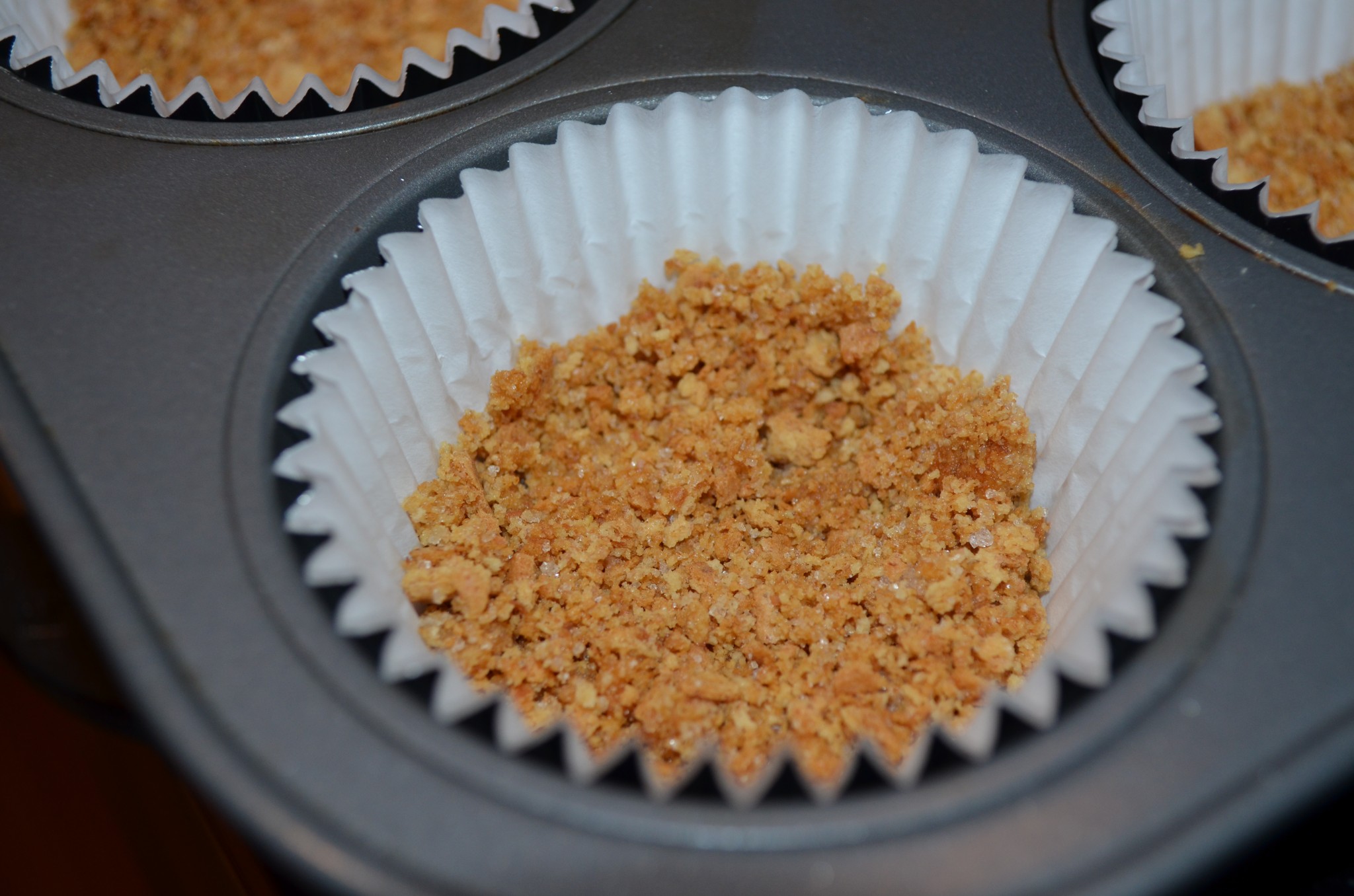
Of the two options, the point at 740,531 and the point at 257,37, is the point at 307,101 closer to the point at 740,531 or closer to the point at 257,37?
the point at 257,37


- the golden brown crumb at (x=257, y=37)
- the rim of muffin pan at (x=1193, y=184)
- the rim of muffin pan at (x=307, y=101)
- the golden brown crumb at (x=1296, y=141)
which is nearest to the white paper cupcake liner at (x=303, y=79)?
the rim of muffin pan at (x=307, y=101)

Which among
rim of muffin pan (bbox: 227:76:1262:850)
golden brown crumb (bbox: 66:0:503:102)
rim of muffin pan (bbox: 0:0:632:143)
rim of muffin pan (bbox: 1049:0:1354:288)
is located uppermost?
golden brown crumb (bbox: 66:0:503:102)

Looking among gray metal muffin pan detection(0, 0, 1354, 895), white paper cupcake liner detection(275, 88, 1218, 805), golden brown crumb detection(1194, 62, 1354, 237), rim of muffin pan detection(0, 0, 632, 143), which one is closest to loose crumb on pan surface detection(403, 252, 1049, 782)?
white paper cupcake liner detection(275, 88, 1218, 805)

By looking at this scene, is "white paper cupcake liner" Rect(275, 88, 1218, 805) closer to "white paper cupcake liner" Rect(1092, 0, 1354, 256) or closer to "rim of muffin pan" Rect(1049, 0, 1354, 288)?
"rim of muffin pan" Rect(1049, 0, 1354, 288)

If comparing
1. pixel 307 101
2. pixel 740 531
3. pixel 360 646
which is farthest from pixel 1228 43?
pixel 360 646

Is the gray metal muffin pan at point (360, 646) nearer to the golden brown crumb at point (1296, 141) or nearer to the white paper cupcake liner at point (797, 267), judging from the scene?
the white paper cupcake liner at point (797, 267)

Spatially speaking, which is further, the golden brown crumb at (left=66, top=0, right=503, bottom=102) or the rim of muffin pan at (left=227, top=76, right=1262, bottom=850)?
the golden brown crumb at (left=66, top=0, right=503, bottom=102)

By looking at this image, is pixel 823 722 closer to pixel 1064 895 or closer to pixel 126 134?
pixel 1064 895
